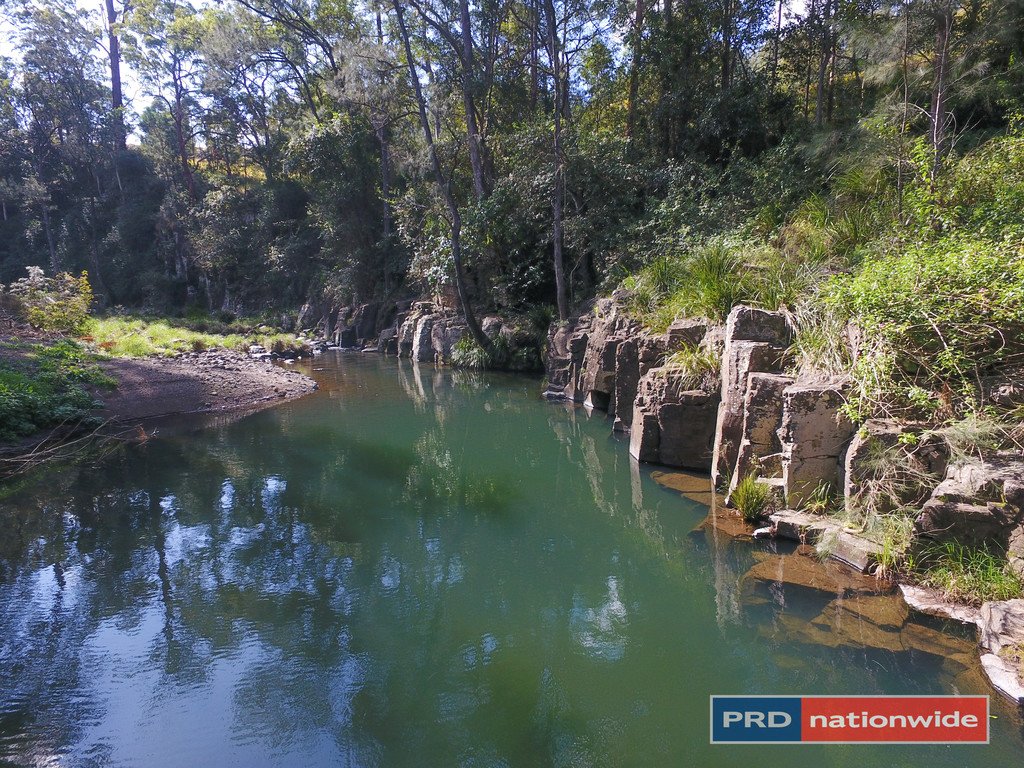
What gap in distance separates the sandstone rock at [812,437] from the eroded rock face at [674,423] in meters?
1.75

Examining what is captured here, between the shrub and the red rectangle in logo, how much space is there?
17723 mm

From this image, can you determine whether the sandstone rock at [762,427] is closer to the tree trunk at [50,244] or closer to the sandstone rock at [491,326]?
the sandstone rock at [491,326]

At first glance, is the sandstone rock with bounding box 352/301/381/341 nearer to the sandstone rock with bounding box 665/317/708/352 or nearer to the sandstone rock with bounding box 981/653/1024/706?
the sandstone rock with bounding box 665/317/708/352

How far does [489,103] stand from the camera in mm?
16656

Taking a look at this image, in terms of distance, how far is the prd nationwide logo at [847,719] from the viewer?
3201mm

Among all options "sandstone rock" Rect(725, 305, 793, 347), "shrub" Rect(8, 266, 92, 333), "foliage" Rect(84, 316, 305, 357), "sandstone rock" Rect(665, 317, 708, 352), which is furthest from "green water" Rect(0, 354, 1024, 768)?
"shrub" Rect(8, 266, 92, 333)

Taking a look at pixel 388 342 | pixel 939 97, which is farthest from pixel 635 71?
pixel 388 342

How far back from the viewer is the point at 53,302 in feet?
51.1

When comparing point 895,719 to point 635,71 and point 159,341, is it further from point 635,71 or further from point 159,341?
point 159,341

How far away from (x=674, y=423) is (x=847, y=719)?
419 cm

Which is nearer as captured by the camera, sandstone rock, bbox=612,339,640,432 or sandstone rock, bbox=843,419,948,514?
sandstone rock, bbox=843,419,948,514

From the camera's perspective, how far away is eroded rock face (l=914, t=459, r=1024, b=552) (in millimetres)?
3889

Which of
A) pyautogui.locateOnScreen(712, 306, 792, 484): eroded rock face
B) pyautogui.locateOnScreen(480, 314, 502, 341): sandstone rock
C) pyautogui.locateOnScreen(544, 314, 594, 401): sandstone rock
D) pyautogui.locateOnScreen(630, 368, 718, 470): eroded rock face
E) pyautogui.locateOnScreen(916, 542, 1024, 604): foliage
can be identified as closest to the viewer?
pyautogui.locateOnScreen(916, 542, 1024, 604): foliage

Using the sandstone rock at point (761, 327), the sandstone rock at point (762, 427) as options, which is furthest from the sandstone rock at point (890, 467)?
the sandstone rock at point (761, 327)
